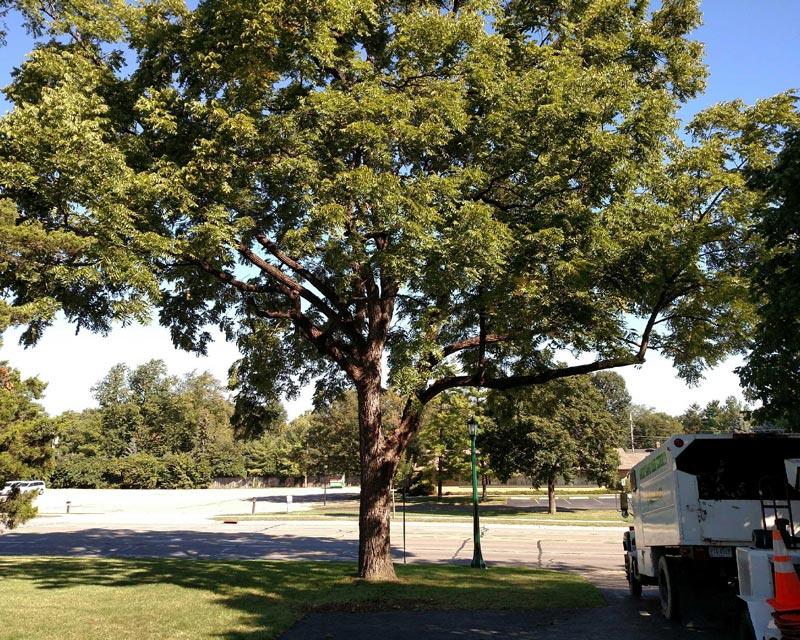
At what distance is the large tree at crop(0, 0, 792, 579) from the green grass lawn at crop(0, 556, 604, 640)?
180cm

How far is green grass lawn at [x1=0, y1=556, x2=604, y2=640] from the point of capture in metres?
9.23

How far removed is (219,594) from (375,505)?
143 inches

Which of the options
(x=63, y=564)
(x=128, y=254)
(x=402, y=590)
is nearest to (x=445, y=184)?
(x=128, y=254)

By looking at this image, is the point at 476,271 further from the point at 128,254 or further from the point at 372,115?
the point at 128,254

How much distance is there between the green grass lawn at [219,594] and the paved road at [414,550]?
889 millimetres

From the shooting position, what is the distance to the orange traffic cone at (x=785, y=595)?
20.0ft

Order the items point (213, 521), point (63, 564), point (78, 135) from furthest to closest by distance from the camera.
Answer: point (213, 521)
point (63, 564)
point (78, 135)

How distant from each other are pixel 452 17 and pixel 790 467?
11.2 metres

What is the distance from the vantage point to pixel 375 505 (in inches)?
559

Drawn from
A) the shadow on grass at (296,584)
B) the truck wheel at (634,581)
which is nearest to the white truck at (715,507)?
the shadow on grass at (296,584)

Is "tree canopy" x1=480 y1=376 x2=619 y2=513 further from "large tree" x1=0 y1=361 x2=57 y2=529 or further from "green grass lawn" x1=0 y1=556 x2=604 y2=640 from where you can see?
"large tree" x1=0 y1=361 x2=57 y2=529

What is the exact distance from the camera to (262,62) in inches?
467

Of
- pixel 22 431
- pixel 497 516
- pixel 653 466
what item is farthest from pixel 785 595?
pixel 497 516

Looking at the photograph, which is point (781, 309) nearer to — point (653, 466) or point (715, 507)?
point (715, 507)
